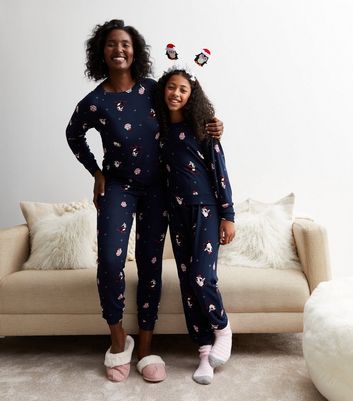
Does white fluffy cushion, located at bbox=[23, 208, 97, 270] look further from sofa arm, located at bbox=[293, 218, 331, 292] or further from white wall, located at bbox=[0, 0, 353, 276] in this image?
sofa arm, located at bbox=[293, 218, 331, 292]

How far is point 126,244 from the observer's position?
1.81m

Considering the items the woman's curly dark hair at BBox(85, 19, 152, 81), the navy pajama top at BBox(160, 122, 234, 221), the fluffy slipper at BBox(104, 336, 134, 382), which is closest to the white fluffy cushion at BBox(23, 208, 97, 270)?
the fluffy slipper at BBox(104, 336, 134, 382)

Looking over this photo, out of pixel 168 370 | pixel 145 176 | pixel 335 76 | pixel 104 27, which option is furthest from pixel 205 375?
pixel 335 76

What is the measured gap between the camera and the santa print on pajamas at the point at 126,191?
1750 mm

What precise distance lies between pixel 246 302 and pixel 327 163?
1.30m

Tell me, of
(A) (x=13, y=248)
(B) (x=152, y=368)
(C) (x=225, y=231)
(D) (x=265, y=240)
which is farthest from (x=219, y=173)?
(A) (x=13, y=248)

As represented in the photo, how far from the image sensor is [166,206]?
1864mm

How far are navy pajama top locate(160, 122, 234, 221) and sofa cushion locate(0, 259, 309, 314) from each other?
0.37 m

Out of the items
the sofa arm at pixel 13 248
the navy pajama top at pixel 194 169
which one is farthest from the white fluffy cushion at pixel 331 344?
the sofa arm at pixel 13 248

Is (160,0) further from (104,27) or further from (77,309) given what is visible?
(77,309)

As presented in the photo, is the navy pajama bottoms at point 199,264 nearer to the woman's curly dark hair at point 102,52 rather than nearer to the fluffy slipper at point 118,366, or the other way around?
the fluffy slipper at point 118,366

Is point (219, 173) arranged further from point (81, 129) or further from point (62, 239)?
point (62, 239)

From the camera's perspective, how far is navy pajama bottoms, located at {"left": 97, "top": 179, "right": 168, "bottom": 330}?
5.72ft

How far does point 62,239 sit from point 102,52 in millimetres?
935
